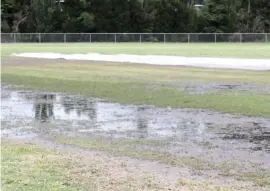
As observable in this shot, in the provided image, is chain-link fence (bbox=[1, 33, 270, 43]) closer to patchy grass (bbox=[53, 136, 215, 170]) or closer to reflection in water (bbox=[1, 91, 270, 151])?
reflection in water (bbox=[1, 91, 270, 151])

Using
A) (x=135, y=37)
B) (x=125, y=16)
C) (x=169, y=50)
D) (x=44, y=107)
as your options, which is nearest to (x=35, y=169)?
(x=44, y=107)

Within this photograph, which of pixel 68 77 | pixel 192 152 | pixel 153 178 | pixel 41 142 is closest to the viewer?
pixel 153 178

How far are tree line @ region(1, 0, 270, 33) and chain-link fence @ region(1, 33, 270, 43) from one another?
5010mm

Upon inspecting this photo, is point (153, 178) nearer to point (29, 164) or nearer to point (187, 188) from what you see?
point (187, 188)

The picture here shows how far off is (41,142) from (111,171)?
251cm

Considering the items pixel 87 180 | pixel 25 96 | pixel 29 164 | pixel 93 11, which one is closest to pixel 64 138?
pixel 29 164

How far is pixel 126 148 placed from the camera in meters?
8.52

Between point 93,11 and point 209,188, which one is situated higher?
point 93,11

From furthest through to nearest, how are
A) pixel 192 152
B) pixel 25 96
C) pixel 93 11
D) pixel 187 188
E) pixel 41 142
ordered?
pixel 93 11, pixel 25 96, pixel 41 142, pixel 192 152, pixel 187 188

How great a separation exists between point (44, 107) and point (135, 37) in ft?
197

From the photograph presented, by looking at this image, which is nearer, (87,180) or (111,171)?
(87,180)

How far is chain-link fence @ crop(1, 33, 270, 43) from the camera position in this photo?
69.0 meters

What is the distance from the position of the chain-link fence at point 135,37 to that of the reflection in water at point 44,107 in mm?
54431

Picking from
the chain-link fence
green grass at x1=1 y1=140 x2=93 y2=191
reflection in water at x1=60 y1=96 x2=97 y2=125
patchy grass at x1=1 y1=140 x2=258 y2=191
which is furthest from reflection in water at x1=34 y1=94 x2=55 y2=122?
the chain-link fence
